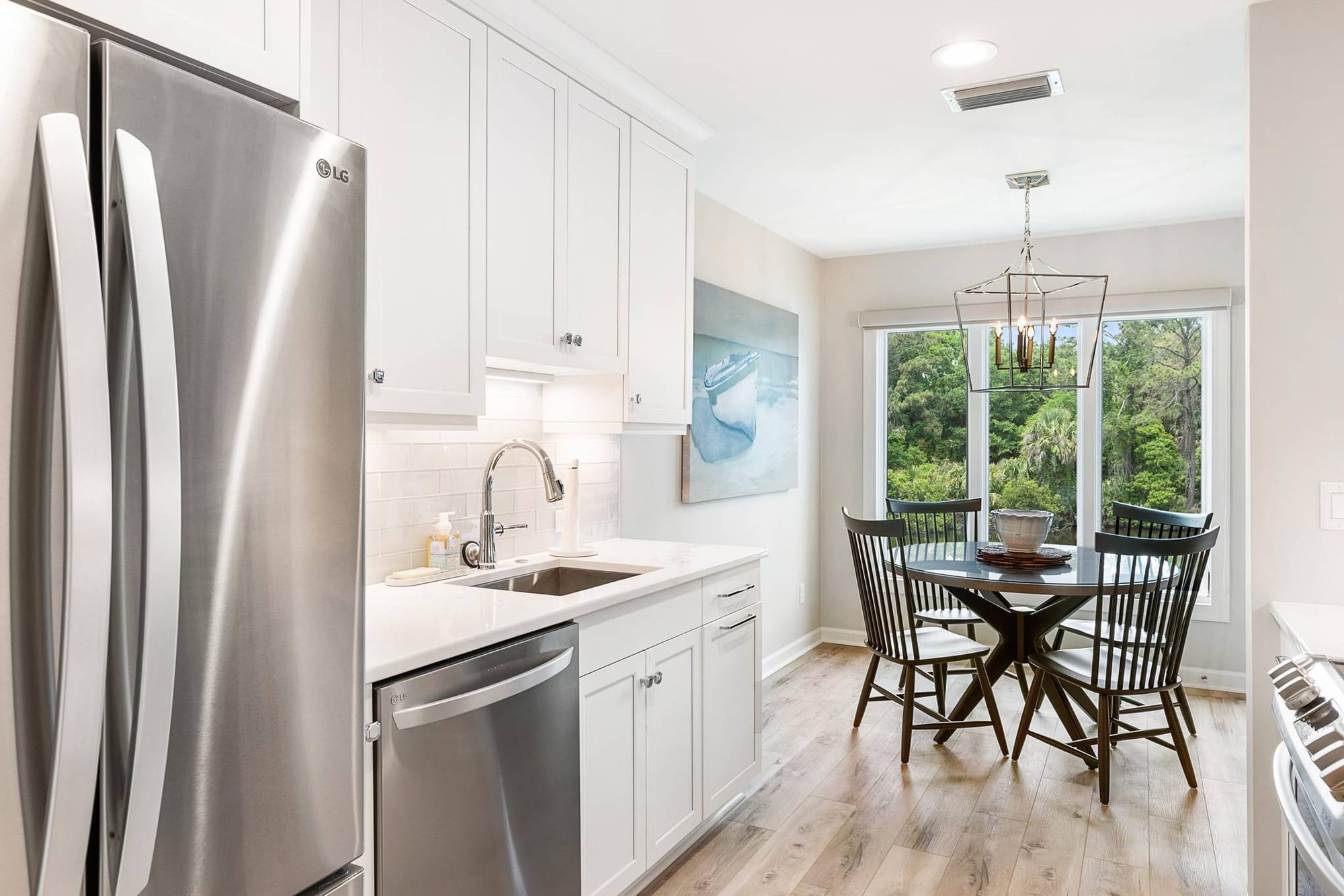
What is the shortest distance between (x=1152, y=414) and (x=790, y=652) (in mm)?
2421

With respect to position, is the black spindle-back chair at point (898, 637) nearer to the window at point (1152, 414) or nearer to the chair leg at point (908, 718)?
the chair leg at point (908, 718)

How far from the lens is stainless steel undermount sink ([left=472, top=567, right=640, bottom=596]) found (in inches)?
101

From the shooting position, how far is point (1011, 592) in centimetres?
323

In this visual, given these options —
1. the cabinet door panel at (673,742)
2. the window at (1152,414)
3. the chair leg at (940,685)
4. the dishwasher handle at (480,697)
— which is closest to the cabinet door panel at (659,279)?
the cabinet door panel at (673,742)

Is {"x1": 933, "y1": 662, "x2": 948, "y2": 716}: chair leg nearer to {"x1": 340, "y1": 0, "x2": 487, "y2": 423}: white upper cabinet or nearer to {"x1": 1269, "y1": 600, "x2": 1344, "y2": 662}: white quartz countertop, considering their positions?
{"x1": 1269, "y1": 600, "x2": 1344, "y2": 662}: white quartz countertop

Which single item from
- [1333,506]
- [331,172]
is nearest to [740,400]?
[1333,506]

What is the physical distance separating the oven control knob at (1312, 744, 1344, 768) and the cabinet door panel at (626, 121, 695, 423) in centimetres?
204

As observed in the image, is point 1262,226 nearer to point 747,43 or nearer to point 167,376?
point 747,43

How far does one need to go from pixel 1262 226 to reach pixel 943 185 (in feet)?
5.90

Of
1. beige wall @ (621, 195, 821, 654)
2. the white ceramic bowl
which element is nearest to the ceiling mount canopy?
beige wall @ (621, 195, 821, 654)

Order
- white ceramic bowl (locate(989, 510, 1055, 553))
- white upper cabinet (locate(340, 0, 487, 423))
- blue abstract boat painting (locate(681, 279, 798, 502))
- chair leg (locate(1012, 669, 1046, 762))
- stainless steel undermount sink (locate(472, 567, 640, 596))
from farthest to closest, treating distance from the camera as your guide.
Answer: blue abstract boat painting (locate(681, 279, 798, 502)) < white ceramic bowl (locate(989, 510, 1055, 553)) < chair leg (locate(1012, 669, 1046, 762)) < stainless steel undermount sink (locate(472, 567, 640, 596)) < white upper cabinet (locate(340, 0, 487, 423))

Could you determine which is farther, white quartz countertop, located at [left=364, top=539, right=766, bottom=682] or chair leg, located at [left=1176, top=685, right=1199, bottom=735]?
chair leg, located at [left=1176, top=685, right=1199, bottom=735]

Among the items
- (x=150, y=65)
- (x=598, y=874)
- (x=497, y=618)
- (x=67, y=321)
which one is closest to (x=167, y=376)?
(x=67, y=321)

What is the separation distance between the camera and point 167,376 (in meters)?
0.95
